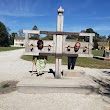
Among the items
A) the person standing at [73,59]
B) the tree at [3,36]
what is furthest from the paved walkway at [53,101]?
the tree at [3,36]

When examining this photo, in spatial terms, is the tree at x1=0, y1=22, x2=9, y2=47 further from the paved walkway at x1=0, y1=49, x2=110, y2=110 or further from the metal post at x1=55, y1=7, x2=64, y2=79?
the paved walkway at x1=0, y1=49, x2=110, y2=110

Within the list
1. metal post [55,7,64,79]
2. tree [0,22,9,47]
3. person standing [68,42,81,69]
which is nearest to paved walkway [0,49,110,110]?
metal post [55,7,64,79]

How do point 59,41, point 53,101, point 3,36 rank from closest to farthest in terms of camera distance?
point 53,101
point 59,41
point 3,36

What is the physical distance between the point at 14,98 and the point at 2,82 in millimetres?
2485

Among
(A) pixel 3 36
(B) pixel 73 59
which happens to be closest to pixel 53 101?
(B) pixel 73 59

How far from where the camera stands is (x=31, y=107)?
193 inches

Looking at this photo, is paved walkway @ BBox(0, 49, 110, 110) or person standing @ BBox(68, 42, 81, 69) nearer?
paved walkway @ BBox(0, 49, 110, 110)

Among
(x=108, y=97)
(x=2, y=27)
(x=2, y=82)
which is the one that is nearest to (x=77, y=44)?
(x=108, y=97)

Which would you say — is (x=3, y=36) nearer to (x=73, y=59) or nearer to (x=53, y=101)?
(x=73, y=59)

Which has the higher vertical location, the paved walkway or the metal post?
the metal post

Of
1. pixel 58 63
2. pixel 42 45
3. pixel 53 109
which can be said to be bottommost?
pixel 53 109

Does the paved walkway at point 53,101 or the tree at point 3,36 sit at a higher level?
the tree at point 3,36

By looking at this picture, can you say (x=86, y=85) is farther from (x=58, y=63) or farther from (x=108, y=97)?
(x=58, y=63)

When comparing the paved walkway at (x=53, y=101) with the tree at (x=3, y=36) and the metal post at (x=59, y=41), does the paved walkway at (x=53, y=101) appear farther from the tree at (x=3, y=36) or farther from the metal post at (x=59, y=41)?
the tree at (x=3, y=36)
